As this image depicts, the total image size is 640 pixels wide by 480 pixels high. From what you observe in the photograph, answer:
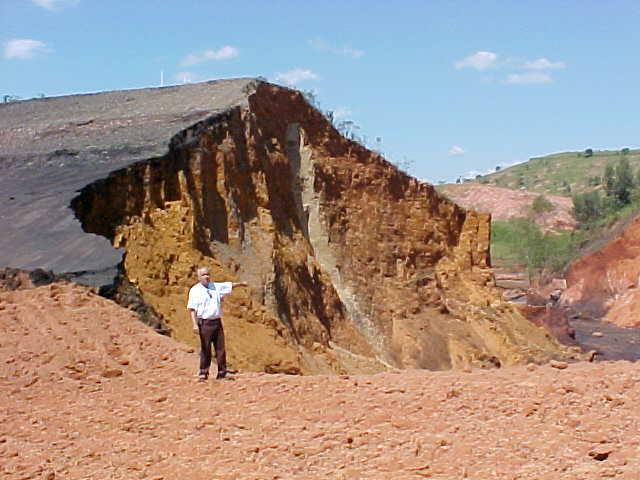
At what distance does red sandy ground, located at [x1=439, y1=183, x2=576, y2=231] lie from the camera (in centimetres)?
8125

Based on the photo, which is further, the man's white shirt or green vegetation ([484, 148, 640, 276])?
green vegetation ([484, 148, 640, 276])

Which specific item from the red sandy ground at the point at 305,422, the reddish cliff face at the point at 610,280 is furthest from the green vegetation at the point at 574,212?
the red sandy ground at the point at 305,422

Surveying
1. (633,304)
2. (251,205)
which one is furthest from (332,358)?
(633,304)

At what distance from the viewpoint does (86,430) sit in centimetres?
838

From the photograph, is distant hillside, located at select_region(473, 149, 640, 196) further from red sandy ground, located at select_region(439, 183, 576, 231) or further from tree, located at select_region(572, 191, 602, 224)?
tree, located at select_region(572, 191, 602, 224)

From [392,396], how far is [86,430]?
277cm

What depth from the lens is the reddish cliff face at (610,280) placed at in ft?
152

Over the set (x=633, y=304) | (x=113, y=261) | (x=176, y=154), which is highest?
(x=176, y=154)

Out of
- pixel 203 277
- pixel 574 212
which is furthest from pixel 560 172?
pixel 203 277

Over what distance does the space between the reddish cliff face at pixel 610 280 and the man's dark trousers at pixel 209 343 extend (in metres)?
37.8

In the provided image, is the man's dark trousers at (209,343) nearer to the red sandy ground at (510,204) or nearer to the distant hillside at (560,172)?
the red sandy ground at (510,204)

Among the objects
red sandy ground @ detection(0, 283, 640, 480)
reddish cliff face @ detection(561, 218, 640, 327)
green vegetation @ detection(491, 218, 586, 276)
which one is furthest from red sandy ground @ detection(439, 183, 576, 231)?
red sandy ground @ detection(0, 283, 640, 480)

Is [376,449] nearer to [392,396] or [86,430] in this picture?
[392,396]

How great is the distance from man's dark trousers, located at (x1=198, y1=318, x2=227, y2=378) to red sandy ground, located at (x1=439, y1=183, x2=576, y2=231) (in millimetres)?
69723
